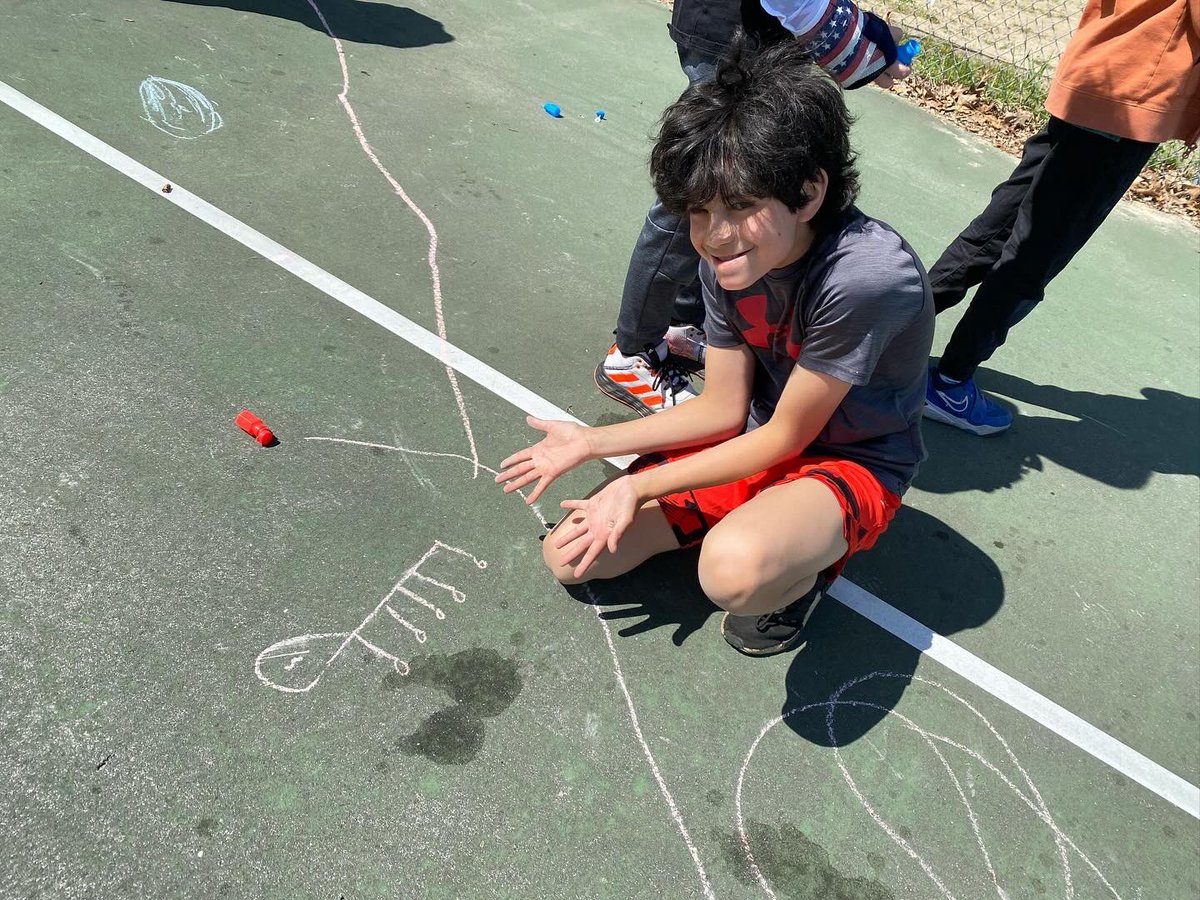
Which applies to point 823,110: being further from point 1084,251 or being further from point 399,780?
point 1084,251

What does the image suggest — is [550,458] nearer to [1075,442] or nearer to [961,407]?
[961,407]

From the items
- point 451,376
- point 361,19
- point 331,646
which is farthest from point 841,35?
point 361,19

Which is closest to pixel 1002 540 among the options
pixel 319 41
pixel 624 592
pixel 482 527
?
pixel 624 592

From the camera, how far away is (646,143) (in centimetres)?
479

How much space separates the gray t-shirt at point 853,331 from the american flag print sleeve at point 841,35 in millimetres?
666

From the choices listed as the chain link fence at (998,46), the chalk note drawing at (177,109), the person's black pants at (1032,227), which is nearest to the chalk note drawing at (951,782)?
the person's black pants at (1032,227)

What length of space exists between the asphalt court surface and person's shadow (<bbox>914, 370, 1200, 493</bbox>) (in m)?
0.02

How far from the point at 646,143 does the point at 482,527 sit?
3.12 meters

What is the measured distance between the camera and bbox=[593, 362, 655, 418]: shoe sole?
294 cm

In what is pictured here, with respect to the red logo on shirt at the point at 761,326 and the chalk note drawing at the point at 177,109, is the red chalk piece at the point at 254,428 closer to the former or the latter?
the red logo on shirt at the point at 761,326

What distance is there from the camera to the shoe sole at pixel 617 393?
9.66 feet

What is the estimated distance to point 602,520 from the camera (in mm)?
1972

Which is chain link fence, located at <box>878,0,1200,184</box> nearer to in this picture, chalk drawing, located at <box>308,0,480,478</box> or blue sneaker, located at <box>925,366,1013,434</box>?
blue sneaker, located at <box>925,366,1013,434</box>

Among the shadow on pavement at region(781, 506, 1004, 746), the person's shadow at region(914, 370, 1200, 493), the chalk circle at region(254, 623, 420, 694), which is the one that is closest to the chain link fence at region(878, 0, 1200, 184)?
the person's shadow at region(914, 370, 1200, 493)
